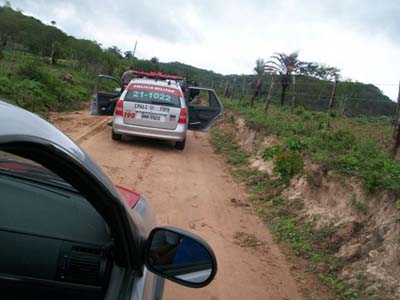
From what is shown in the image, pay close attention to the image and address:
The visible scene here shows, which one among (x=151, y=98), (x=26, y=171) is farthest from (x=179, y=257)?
(x=151, y=98)

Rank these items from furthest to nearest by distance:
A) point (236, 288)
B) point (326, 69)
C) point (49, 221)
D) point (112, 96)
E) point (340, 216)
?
point (326, 69), point (112, 96), point (340, 216), point (236, 288), point (49, 221)

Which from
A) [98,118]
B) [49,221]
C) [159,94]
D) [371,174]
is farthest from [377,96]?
[49,221]

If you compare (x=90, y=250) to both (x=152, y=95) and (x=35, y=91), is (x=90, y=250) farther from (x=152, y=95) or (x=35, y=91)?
(x=35, y=91)

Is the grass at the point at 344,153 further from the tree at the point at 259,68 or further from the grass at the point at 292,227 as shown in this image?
the tree at the point at 259,68

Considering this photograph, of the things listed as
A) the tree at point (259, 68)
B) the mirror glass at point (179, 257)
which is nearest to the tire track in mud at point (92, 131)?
the mirror glass at point (179, 257)

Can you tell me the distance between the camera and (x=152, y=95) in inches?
404

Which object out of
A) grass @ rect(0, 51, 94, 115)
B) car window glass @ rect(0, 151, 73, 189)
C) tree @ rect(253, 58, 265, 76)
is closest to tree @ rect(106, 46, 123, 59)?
tree @ rect(253, 58, 265, 76)

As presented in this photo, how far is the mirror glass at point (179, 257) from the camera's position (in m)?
1.67

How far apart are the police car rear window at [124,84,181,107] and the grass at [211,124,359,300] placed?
6.74ft

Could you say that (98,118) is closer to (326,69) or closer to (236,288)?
(236,288)

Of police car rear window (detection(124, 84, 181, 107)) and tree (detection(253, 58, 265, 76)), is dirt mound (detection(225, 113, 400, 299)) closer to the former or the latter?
police car rear window (detection(124, 84, 181, 107))

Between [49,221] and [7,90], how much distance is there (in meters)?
12.2

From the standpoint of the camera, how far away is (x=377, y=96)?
105ft

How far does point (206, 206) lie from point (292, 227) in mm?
1255
